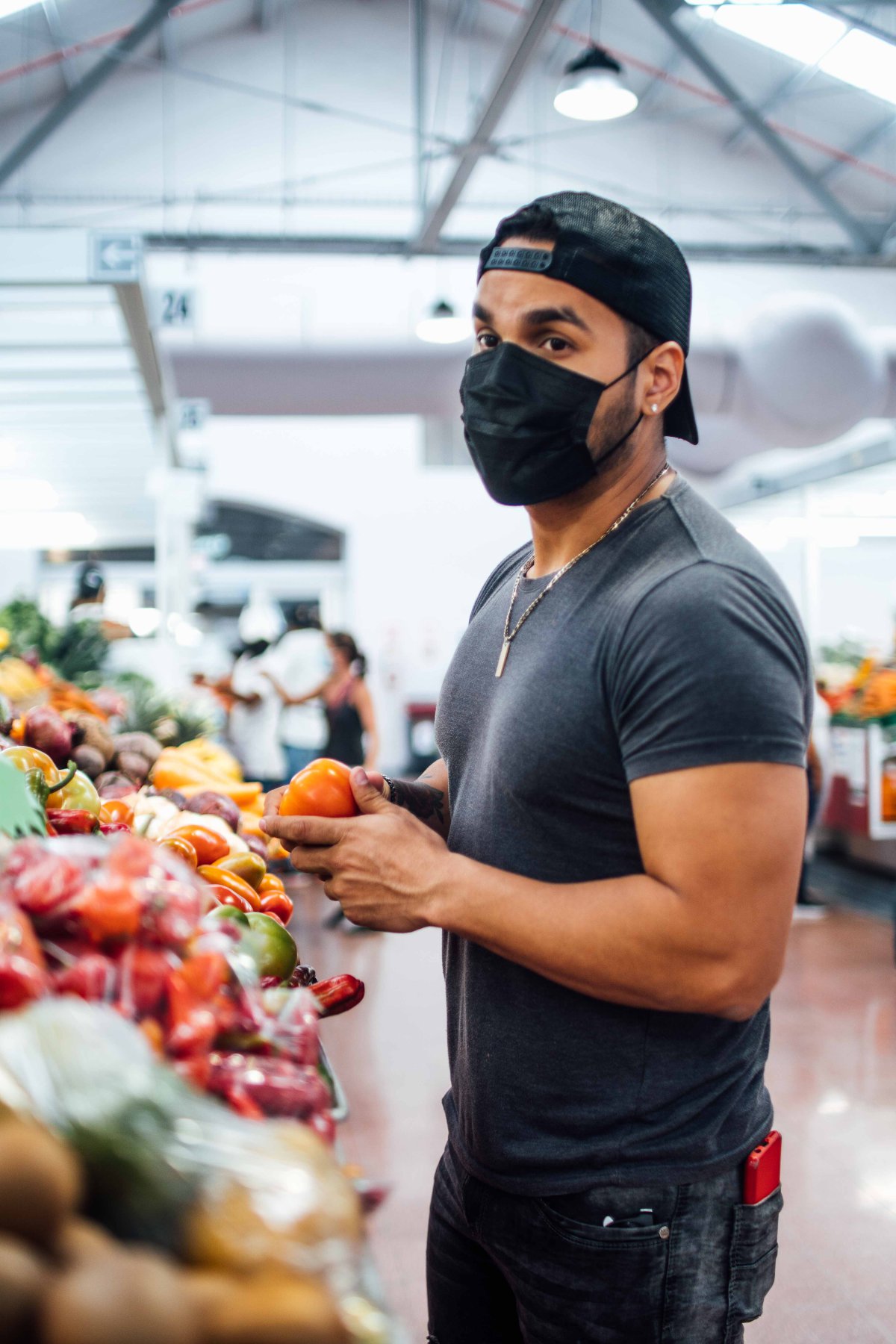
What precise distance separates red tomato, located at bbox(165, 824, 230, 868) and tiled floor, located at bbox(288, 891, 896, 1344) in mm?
902

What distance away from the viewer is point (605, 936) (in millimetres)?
1099

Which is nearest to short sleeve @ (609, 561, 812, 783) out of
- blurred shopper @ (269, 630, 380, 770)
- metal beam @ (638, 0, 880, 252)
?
blurred shopper @ (269, 630, 380, 770)

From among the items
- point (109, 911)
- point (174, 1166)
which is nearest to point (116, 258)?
point (109, 911)

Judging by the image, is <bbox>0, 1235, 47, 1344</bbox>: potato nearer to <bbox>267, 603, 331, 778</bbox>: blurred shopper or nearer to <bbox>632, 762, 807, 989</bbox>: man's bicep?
<bbox>632, 762, 807, 989</bbox>: man's bicep

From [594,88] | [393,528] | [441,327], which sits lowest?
[393,528]

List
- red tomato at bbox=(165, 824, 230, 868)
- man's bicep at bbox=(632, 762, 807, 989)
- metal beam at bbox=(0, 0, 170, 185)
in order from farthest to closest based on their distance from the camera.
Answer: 1. metal beam at bbox=(0, 0, 170, 185)
2. red tomato at bbox=(165, 824, 230, 868)
3. man's bicep at bbox=(632, 762, 807, 989)

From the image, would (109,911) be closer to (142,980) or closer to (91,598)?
(142,980)

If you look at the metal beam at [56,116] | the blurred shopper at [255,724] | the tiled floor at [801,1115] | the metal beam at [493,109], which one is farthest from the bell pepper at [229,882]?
the metal beam at [56,116]

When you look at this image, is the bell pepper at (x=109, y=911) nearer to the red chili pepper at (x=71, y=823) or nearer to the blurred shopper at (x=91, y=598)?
the red chili pepper at (x=71, y=823)

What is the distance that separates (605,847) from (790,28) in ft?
32.2

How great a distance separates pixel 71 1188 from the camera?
529 millimetres

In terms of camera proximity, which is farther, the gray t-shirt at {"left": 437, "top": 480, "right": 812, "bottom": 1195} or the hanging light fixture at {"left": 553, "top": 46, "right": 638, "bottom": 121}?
the hanging light fixture at {"left": 553, "top": 46, "right": 638, "bottom": 121}

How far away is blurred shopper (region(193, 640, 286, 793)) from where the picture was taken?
6711mm

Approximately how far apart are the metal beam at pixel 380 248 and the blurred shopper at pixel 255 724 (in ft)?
15.2
